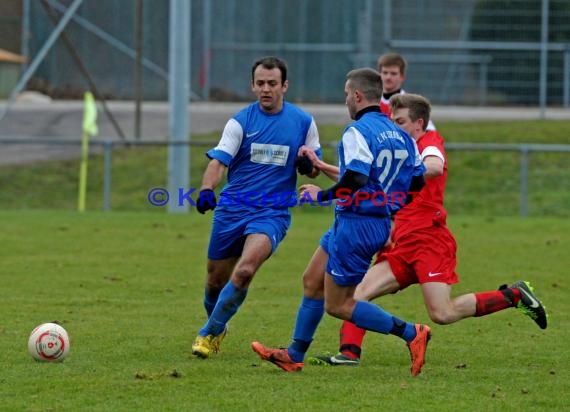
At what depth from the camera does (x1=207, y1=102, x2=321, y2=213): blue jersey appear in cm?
842

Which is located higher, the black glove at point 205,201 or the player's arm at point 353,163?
the player's arm at point 353,163

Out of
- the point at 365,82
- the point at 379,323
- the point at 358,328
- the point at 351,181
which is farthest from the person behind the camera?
the point at 358,328

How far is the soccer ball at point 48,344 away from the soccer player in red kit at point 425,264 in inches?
65.9

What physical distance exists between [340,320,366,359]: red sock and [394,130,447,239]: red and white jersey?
70 centimetres

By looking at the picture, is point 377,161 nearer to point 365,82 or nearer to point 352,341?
point 365,82

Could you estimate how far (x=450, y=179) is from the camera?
2180cm

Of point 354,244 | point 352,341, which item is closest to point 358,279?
point 354,244

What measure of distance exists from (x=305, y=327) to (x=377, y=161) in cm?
127

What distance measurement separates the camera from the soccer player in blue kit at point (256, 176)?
8.27 meters

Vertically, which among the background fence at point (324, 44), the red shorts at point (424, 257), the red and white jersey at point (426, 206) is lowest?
the red shorts at point (424, 257)

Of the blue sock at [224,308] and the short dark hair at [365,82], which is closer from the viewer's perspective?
the short dark hair at [365,82]

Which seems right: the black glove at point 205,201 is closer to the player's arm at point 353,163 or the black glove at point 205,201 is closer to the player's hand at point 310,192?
the player's hand at point 310,192

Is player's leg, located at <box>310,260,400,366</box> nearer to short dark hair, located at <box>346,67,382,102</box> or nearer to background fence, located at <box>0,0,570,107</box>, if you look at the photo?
short dark hair, located at <box>346,67,382,102</box>

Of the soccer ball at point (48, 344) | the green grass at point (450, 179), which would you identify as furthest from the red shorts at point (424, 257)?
the green grass at point (450, 179)
